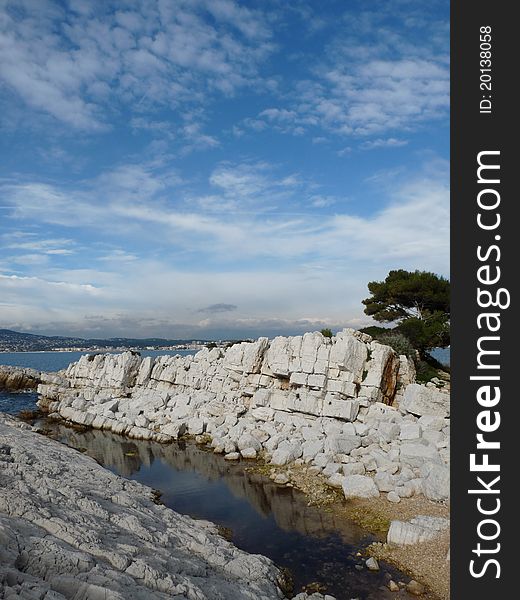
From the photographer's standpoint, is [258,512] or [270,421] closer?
[258,512]

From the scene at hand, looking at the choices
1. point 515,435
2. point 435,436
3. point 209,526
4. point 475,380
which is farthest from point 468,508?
point 435,436

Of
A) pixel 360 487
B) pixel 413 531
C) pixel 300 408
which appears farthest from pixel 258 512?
pixel 300 408

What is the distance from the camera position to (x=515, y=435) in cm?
664

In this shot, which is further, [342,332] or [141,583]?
[342,332]

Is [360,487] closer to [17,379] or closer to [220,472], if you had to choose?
[220,472]

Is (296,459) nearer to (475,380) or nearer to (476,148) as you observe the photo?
(475,380)

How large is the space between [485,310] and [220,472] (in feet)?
54.3

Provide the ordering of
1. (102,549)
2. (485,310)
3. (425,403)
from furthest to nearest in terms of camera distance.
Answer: (425,403) → (102,549) → (485,310)

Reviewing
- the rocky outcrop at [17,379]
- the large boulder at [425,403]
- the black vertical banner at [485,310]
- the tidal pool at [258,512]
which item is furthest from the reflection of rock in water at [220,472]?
the rocky outcrop at [17,379]

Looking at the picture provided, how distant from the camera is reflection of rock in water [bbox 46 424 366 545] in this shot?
47.3 ft

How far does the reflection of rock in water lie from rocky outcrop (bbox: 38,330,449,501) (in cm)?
109

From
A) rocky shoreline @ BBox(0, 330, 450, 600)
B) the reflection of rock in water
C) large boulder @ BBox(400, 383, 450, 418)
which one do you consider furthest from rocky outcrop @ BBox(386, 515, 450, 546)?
large boulder @ BBox(400, 383, 450, 418)

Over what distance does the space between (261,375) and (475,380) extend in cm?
2409

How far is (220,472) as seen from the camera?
20.4 meters
